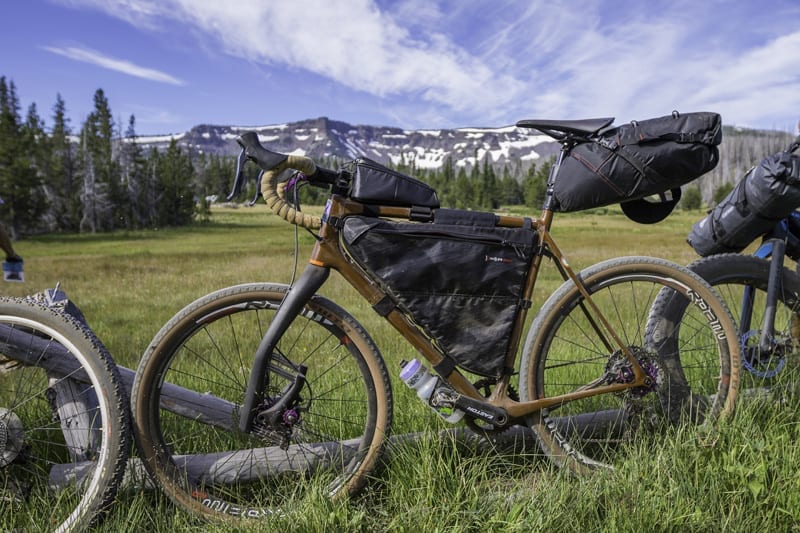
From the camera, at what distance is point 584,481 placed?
2188 mm

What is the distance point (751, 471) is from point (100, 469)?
299 centimetres

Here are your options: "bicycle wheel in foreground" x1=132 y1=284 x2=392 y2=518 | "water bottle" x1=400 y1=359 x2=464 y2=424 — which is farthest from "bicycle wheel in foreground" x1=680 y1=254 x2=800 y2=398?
"bicycle wheel in foreground" x1=132 y1=284 x2=392 y2=518

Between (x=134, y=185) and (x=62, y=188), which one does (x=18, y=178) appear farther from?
(x=134, y=185)

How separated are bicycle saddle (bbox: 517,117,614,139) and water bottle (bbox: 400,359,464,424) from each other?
1.44m

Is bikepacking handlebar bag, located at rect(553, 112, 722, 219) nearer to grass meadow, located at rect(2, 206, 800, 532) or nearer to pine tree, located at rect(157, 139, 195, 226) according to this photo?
grass meadow, located at rect(2, 206, 800, 532)

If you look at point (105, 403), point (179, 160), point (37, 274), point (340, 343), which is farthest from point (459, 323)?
point (179, 160)

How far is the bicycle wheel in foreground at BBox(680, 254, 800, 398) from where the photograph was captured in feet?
9.98

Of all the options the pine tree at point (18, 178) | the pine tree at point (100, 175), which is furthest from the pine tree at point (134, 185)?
the pine tree at point (18, 178)

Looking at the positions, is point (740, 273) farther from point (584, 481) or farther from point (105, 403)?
point (105, 403)

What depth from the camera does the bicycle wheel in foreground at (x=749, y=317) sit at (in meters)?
Result: 3.04

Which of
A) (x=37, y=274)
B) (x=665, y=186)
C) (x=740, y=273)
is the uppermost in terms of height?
(x=665, y=186)

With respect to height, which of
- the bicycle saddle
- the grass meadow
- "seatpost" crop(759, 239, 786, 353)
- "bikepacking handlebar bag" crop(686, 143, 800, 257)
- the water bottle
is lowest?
the grass meadow

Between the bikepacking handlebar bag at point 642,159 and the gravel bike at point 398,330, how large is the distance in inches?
5.3

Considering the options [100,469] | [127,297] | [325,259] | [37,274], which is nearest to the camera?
[100,469]
